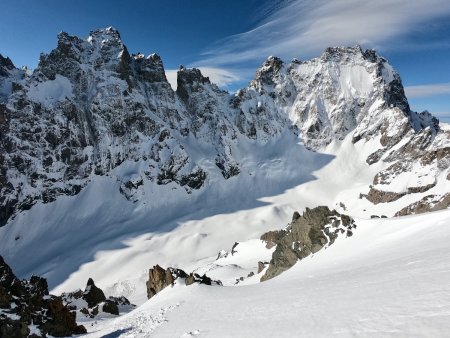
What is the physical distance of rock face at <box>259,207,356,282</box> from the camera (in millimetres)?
44281

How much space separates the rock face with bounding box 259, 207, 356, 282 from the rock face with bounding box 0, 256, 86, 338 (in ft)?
83.5

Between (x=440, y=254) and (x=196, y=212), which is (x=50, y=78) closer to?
(x=196, y=212)

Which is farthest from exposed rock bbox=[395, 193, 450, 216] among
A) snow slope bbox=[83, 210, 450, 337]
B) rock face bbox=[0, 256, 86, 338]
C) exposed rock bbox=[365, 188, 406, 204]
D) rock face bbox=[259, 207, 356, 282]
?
rock face bbox=[0, 256, 86, 338]

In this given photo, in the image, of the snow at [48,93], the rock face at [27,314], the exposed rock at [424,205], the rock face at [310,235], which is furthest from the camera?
the snow at [48,93]

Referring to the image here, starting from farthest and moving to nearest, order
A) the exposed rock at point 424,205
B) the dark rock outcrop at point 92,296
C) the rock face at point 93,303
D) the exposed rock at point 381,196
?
the exposed rock at point 381,196 → the exposed rock at point 424,205 → the dark rock outcrop at point 92,296 → the rock face at point 93,303

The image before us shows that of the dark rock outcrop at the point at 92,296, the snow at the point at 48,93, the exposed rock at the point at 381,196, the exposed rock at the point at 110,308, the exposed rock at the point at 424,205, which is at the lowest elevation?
the exposed rock at the point at 110,308

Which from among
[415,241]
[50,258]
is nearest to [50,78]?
[50,258]

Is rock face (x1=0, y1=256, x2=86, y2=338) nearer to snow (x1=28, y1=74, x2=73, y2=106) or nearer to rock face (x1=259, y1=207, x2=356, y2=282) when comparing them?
rock face (x1=259, y1=207, x2=356, y2=282)

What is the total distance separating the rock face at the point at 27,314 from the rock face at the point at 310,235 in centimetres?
2545

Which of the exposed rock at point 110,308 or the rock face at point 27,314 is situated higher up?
the rock face at point 27,314

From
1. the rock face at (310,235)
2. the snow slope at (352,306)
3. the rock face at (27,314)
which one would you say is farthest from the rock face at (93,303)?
the snow slope at (352,306)

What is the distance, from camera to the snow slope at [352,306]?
10953 millimetres

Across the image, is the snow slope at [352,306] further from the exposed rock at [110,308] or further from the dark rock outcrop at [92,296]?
the dark rock outcrop at [92,296]

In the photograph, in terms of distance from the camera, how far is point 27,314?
114 feet
